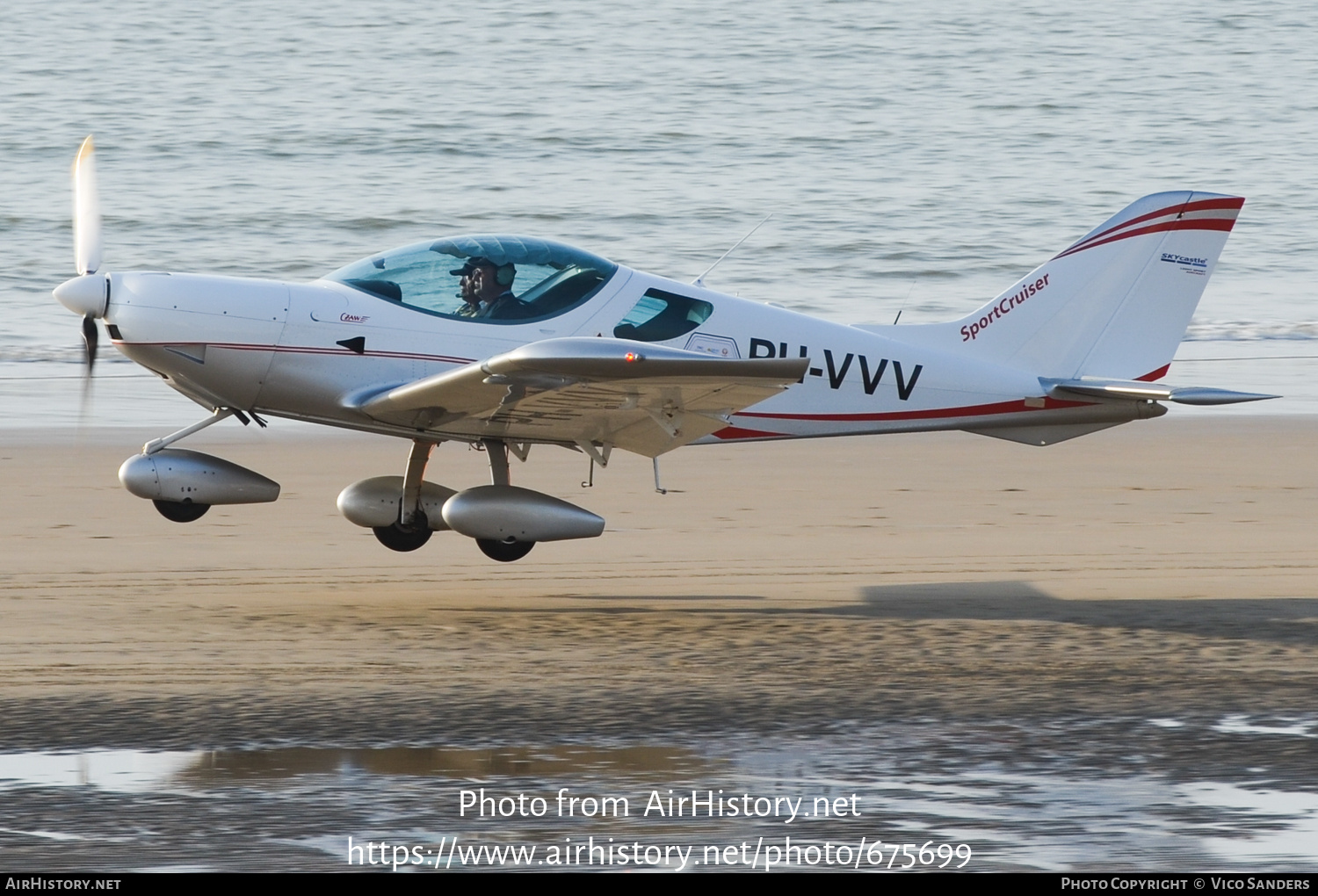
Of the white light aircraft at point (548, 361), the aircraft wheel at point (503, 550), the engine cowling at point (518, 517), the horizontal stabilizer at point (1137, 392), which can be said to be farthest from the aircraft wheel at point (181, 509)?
the horizontal stabilizer at point (1137, 392)

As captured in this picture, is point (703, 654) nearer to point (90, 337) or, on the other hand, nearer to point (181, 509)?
point (181, 509)

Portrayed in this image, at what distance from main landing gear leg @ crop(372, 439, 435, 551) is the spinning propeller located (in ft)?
5.96

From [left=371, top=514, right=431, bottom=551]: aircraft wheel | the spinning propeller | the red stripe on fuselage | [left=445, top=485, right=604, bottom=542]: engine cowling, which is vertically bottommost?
[left=371, top=514, right=431, bottom=551]: aircraft wheel

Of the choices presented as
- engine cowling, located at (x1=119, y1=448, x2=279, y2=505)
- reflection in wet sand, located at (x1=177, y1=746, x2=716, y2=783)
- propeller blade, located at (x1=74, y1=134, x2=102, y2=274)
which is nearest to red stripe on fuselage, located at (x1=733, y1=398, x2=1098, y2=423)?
engine cowling, located at (x1=119, y1=448, x2=279, y2=505)

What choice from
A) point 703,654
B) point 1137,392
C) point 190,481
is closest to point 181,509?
point 190,481

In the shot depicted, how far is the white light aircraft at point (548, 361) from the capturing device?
8969mm

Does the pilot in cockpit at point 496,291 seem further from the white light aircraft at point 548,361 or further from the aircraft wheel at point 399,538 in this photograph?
the aircraft wheel at point 399,538

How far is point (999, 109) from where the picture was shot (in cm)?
4112

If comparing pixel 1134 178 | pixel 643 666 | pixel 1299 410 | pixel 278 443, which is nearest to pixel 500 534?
pixel 643 666

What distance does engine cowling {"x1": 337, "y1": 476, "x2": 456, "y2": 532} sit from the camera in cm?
977

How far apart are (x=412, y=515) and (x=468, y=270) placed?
1.46 m

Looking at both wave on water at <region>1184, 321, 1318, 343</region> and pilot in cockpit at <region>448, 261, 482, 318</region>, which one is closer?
pilot in cockpit at <region>448, 261, 482, 318</region>

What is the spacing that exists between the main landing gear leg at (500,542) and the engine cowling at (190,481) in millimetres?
1228

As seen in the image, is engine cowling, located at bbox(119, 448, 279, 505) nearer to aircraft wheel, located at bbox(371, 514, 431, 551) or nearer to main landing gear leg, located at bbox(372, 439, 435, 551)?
main landing gear leg, located at bbox(372, 439, 435, 551)
